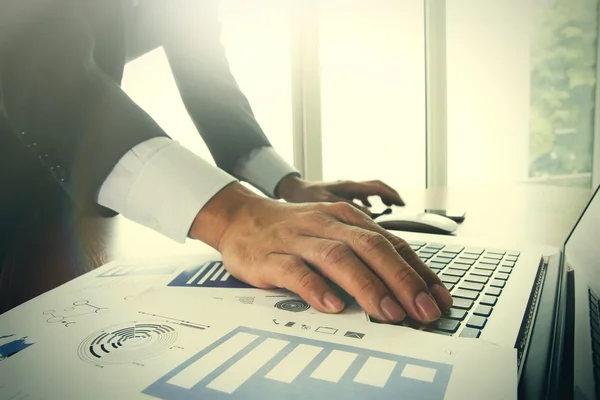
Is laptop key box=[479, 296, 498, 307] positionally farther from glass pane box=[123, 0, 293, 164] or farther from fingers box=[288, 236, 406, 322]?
glass pane box=[123, 0, 293, 164]

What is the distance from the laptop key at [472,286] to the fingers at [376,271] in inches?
2.8

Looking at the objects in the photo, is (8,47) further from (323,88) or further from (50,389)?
(323,88)

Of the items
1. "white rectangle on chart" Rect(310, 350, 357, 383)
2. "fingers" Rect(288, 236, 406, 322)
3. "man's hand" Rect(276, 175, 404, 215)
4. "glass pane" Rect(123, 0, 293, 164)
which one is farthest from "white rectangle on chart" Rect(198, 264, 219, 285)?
"glass pane" Rect(123, 0, 293, 164)

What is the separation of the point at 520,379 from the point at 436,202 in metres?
0.96

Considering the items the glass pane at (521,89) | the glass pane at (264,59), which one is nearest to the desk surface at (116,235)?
the glass pane at (264,59)

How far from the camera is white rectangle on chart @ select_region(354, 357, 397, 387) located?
0.26 metres

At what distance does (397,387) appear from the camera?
26 centimetres

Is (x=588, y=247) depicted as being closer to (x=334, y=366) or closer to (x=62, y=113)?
(x=334, y=366)

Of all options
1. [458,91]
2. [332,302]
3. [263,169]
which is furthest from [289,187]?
[458,91]

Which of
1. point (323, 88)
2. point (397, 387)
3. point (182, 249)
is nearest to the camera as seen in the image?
point (397, 387)

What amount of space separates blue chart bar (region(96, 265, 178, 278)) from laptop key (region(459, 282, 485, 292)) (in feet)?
1.06

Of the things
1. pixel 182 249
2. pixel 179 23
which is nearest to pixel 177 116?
pixel 179 23

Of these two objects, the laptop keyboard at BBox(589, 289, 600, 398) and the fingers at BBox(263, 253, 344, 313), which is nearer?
the laptop keyboard at BBox(589, 289, 600, 398)

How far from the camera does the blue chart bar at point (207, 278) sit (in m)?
0.47
